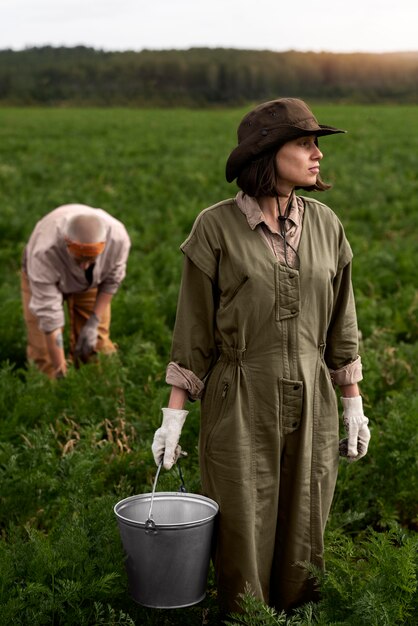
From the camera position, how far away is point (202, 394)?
3.44 metres

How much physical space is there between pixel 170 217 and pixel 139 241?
7.41ft

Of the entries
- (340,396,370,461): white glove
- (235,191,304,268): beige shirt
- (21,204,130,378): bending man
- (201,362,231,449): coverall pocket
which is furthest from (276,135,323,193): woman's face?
(21,204,130,378): bending man

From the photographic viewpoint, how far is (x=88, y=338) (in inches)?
257

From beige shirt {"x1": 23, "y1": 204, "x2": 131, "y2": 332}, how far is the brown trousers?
35 centimetres

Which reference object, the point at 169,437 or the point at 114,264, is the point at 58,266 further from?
the point at 169,437

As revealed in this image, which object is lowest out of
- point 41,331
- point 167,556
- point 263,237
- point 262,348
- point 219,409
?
point 41,331

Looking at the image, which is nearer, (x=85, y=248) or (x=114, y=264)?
(x=85, y=248)

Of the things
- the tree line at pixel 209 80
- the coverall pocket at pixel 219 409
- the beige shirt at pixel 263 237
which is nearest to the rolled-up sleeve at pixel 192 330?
the beige shirt at pixel 263 237

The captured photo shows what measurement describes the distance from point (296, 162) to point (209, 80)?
90.1 meters

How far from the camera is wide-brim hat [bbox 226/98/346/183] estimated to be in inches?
125

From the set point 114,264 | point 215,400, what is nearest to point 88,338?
point 114,264

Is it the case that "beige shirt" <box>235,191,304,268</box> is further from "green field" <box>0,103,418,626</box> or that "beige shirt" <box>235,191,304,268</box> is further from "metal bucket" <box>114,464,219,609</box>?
"green field" <box>0,103,418,626</box>

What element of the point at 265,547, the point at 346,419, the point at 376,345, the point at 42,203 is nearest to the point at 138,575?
the point at 265,547

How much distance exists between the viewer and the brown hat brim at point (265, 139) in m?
3.17
